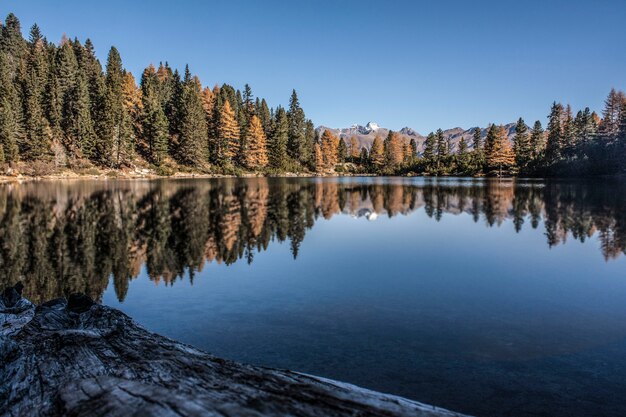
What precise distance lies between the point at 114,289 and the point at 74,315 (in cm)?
423

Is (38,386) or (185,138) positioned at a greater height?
(185,138)

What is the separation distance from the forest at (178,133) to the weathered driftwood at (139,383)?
56541 millimetres

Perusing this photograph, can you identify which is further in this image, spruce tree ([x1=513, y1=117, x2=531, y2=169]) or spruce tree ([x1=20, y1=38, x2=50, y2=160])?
spruce tree ([x1=513, y1=117, x2=531, y2=169])

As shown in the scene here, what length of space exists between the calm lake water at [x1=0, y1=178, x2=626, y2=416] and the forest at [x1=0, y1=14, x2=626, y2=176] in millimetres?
47821

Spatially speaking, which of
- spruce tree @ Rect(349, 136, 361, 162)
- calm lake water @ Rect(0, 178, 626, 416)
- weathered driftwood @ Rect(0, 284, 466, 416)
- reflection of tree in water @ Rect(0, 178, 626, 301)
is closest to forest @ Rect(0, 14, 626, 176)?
spruce tree @ Rect(349, 136, 361, 162)

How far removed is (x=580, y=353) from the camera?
5250 millimetres

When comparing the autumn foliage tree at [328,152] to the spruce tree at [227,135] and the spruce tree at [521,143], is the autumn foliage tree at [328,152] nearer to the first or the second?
the spruce tree at [227,135]

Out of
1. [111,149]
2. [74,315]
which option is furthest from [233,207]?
[111,149]

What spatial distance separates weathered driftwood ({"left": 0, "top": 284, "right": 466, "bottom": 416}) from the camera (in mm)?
2258

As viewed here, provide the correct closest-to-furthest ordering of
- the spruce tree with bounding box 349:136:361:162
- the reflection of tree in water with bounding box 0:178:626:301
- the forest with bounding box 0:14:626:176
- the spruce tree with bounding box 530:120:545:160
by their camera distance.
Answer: the reflection of tree in water with bounding box 0:178:626:301 → the forest with bounding box 0:14:626:176 → the spruce tree with bounding box 530:120:545:160 → the spruce tree with bounding box 349:136:361:162

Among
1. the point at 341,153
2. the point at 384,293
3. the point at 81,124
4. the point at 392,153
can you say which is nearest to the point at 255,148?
the point at 81,124

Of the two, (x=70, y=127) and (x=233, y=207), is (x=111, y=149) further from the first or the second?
(x=233, y=207)

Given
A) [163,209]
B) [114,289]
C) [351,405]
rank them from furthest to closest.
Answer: [163,209] → [114,289] → [351,405]

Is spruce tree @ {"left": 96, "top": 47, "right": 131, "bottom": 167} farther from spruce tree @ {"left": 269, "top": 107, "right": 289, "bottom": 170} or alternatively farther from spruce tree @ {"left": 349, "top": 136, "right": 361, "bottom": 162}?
spruce tree @ {"left": 349, "top": 136, "right": 361, "bottom": 162}
